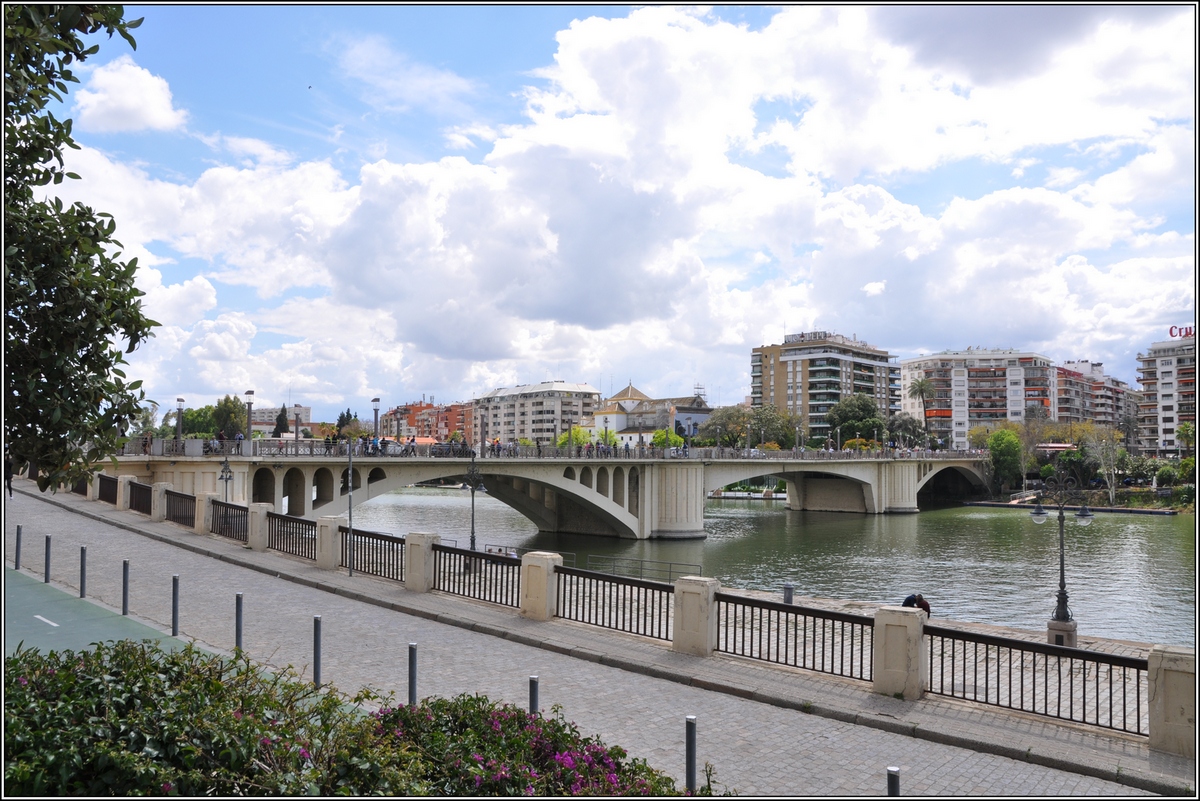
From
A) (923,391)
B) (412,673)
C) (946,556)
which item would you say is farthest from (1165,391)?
(412,673)

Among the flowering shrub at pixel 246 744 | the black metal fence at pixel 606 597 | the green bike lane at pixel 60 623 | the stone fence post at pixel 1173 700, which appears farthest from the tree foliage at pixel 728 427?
the flowering shrub at pixel 246 744

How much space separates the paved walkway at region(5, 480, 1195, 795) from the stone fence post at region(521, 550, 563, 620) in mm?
311

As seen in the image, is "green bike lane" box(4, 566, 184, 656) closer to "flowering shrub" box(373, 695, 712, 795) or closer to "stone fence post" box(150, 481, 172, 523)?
"flowering shrub" box(373, 695, 712, 795)

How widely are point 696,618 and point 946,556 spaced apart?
41093 millimetres

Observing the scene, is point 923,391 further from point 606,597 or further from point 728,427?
point 606,597

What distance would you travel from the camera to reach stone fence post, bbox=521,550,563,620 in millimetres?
14383

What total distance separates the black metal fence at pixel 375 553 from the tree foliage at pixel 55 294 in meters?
12.2

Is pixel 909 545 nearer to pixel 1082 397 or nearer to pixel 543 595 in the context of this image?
pixel 543 595

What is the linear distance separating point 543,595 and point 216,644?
5.05m

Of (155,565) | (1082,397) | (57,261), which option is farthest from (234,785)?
(1082,397)

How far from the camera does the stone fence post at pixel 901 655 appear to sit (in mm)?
10266

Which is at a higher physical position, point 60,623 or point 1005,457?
point 1005,457

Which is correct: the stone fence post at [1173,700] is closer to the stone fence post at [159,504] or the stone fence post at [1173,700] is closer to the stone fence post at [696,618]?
the stone fence post at [696,618]

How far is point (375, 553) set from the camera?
18.9 metres
